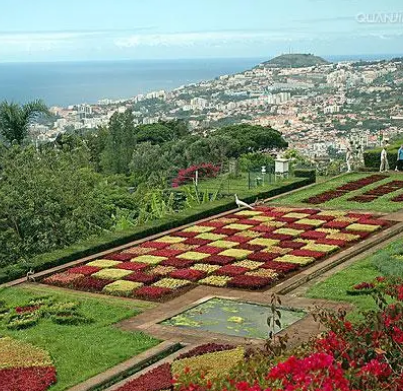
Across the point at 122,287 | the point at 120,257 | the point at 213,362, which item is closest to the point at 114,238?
the point at 120,257

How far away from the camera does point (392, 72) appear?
76812 mm

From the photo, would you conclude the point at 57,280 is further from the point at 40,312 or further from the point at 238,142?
the point at 238,142

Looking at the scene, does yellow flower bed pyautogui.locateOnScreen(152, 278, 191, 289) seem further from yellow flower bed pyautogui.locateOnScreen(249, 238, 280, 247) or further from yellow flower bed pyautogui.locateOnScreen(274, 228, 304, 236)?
yellow flower bed pyautogui.locateOnScreen(274, 228, 304, 236)

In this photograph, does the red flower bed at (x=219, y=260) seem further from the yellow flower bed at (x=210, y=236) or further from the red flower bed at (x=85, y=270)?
the red flower bed at (x=85, y=270)

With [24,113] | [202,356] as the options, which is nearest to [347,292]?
[202,356]

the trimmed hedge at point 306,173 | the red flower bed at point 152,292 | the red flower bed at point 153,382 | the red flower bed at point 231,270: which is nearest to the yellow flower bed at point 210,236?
the red flower bed at point 231,270

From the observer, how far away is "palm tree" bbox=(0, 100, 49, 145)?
24.9 metres

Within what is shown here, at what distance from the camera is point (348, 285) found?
14750mm

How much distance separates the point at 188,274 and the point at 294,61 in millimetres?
109405

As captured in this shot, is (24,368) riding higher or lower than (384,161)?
lower

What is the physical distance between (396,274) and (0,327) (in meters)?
6.86

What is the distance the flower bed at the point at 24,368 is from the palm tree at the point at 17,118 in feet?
44.0

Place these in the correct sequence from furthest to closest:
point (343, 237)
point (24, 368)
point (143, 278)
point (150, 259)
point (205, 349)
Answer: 1. point (343, 237)
2. point (150, 259)
3. point (143, 278)
4. point (205, 349)
5. point (24, 368)

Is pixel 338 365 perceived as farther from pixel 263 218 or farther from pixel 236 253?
pixel 263 218
